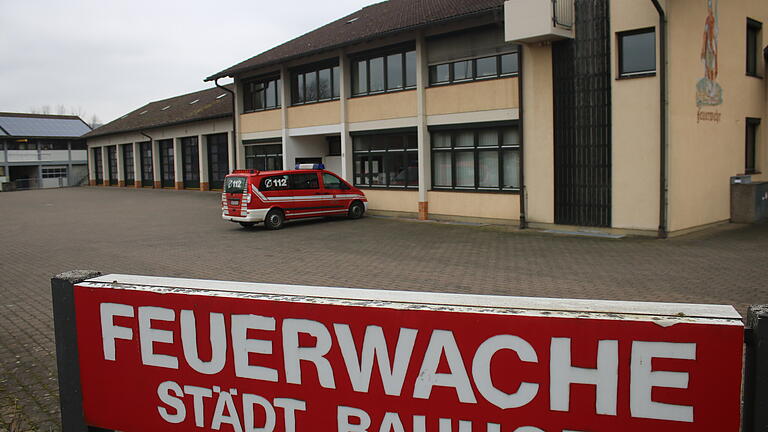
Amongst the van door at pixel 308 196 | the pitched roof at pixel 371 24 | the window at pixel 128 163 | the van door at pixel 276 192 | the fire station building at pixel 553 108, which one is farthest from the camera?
the window at pixel 128 163

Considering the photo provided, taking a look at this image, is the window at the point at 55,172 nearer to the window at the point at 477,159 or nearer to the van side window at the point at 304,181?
the van side window at the point at 304,181

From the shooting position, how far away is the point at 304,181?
66.1 ft

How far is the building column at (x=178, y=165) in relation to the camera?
39.5 meters

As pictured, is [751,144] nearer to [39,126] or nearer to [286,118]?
[286,118]

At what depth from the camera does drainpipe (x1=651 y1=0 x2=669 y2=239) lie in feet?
49.0

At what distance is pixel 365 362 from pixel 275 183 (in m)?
16.8

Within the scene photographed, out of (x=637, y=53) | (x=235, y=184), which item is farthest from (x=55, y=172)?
(x=637, y=53)

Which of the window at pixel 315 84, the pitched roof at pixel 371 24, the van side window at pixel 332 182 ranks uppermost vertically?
the pitched roof at pixel 371 24

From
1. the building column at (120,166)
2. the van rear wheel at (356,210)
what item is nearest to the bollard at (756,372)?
the van rear wheel at (356,210)

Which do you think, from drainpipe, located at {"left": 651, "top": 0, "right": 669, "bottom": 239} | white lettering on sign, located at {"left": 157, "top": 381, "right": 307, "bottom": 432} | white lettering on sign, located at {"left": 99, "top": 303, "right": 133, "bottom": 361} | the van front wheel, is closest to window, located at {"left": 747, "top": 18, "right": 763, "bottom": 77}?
drainpipe, located at {"left": 651, "top": 0, "right": 669, "bottom": 239}

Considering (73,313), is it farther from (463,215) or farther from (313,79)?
(313,79)

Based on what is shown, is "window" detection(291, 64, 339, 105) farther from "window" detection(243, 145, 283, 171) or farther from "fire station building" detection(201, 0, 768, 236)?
"window" detection(243, 145, 283, 171)

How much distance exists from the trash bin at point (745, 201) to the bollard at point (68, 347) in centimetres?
1817

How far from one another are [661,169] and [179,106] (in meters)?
35.8
